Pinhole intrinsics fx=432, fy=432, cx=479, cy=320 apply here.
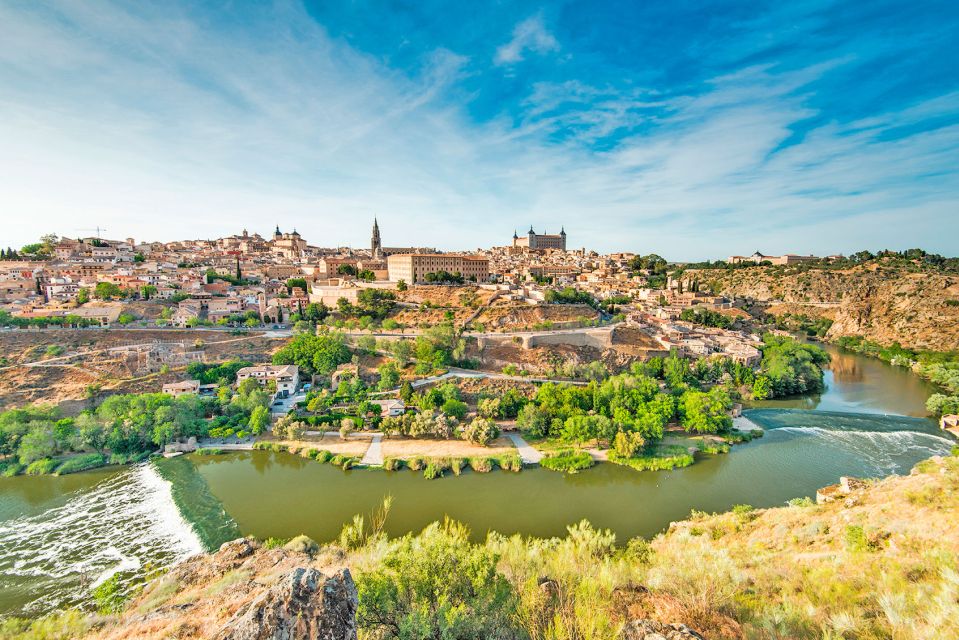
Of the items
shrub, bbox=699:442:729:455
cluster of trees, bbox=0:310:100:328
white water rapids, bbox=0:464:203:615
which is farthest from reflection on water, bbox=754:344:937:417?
cluster of trees, bbox=0:310:100:328

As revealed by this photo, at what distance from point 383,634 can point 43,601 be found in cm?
1126

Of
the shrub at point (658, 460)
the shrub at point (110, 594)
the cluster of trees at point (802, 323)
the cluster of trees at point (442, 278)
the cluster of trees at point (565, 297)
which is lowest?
the shrub at point (110, 594)

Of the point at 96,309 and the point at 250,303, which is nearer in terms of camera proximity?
the point at 96,309

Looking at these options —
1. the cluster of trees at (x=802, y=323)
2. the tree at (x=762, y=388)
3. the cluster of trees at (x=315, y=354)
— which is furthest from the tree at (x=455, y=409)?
the cluster of trees at (x=802, y=323)

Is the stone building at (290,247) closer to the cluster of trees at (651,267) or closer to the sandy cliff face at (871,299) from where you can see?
the cluster of trees at (651,267)

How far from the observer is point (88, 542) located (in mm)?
12914

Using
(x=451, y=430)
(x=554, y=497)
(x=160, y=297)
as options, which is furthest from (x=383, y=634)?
(x=160, y=297)

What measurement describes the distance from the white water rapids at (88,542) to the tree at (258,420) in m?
4.53

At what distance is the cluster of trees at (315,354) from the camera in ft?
86.9

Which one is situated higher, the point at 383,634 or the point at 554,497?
the point at 383,634

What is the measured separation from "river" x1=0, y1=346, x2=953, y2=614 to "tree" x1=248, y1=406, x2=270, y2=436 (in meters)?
1.33

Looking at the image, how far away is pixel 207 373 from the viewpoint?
2434 centimetres

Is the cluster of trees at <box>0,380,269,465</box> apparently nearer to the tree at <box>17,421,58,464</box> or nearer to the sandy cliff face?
the tree at <box>17,421,58,464</box>

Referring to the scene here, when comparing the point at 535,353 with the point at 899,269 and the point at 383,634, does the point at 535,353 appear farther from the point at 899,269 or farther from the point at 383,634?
the point at 899,269
